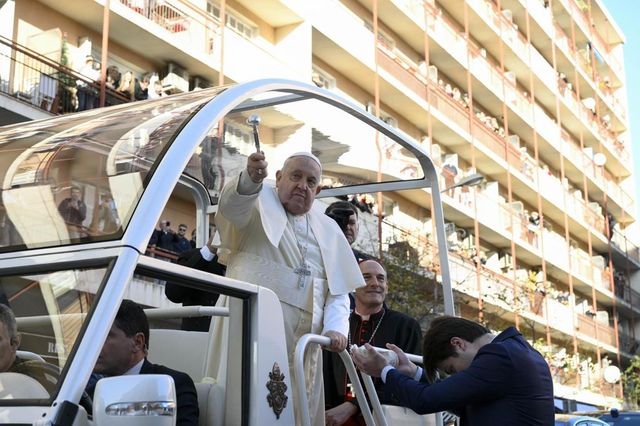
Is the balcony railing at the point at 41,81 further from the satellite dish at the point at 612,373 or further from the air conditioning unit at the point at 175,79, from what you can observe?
the satellite dish at the point at 612,373

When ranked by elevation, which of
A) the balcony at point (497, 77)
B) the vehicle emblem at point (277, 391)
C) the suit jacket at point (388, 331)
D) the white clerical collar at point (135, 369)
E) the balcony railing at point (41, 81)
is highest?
the balcony at point (497, 77)

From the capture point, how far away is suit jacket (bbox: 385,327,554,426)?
4.36 m

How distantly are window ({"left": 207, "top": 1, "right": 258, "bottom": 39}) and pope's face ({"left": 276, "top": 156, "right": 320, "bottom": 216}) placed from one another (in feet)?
77.2

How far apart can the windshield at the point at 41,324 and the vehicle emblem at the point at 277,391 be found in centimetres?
94

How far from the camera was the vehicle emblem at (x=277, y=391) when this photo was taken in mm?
4195

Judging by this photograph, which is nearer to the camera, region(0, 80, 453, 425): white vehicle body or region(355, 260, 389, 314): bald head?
region(0, 80, 453, 425): white vehicle body

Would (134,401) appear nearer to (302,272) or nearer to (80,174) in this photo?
(80,174)

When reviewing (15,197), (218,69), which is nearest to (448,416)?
(15,197)

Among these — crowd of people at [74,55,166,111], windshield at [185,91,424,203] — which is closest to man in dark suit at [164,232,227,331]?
windshield at [185,91,424,203]

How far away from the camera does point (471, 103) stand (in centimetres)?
4319

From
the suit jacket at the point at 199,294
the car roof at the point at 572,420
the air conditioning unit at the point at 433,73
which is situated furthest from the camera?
the air conditioning unit at the point at 433,73

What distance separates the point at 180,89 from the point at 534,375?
2161 cm

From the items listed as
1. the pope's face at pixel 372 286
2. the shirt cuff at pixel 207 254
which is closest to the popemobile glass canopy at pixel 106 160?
the shirt cuff at pixel 207 254

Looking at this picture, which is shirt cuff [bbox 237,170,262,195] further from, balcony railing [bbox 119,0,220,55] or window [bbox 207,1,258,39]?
window [bbox 207,1,258,39]
